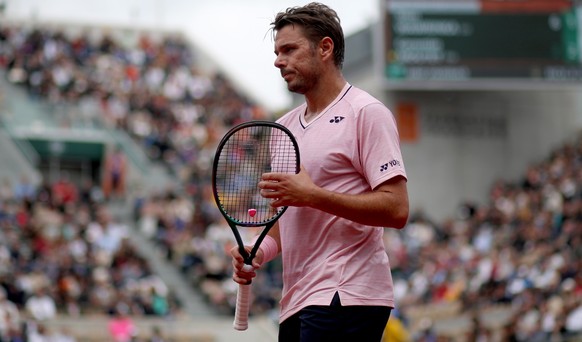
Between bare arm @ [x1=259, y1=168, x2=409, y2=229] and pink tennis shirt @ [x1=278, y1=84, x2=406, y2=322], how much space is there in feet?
0.21

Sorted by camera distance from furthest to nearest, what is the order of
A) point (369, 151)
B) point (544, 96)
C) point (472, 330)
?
1. point (544, 96)
2. point (472, 330)
3. point (369, 151)

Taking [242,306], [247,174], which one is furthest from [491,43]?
[242,306]

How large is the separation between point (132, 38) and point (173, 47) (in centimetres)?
196

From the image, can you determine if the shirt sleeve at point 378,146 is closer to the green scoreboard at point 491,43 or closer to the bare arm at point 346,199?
the bare arm at point 346,199

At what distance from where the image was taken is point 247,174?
5191 mm

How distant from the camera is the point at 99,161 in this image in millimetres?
29078

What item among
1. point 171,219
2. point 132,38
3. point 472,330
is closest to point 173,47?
A: point 132,38

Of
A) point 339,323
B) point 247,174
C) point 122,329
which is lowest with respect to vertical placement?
point 122,329

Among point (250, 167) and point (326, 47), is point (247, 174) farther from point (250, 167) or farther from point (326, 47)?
point (326, 47)

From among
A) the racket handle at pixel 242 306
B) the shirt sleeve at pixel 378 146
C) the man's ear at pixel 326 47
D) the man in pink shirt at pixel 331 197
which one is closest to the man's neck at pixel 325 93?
the man in pink shirt at pixel 331 197

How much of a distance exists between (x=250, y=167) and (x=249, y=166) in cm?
2

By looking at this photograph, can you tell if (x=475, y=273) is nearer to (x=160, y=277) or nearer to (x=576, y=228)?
(x=576, y=228)

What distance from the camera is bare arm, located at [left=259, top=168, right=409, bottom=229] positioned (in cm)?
412

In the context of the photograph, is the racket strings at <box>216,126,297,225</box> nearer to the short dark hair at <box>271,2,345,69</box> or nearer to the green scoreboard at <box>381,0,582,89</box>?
the short dark hair at <box>271,2,345,69</box>
